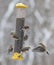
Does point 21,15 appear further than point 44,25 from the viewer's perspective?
No

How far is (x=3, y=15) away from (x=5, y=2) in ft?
0.45

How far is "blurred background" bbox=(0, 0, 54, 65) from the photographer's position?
3.35 meters

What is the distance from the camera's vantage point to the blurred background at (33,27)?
3354 millimetres

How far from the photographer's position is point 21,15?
2.57 meters

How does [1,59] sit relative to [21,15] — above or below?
below

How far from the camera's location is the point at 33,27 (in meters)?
3.39

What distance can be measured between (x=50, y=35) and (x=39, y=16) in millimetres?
226

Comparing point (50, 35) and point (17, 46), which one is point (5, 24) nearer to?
point (50, 35)

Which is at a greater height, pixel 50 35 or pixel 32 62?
pixel 50 35

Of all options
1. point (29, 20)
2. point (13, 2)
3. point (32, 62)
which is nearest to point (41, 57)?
point (32, 62)

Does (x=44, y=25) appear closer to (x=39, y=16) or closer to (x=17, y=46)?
(x=39, y=16)

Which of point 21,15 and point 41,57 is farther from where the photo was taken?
point 41,57

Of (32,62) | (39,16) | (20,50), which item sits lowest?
(32,62)

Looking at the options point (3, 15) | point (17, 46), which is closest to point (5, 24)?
point (3, 15)
